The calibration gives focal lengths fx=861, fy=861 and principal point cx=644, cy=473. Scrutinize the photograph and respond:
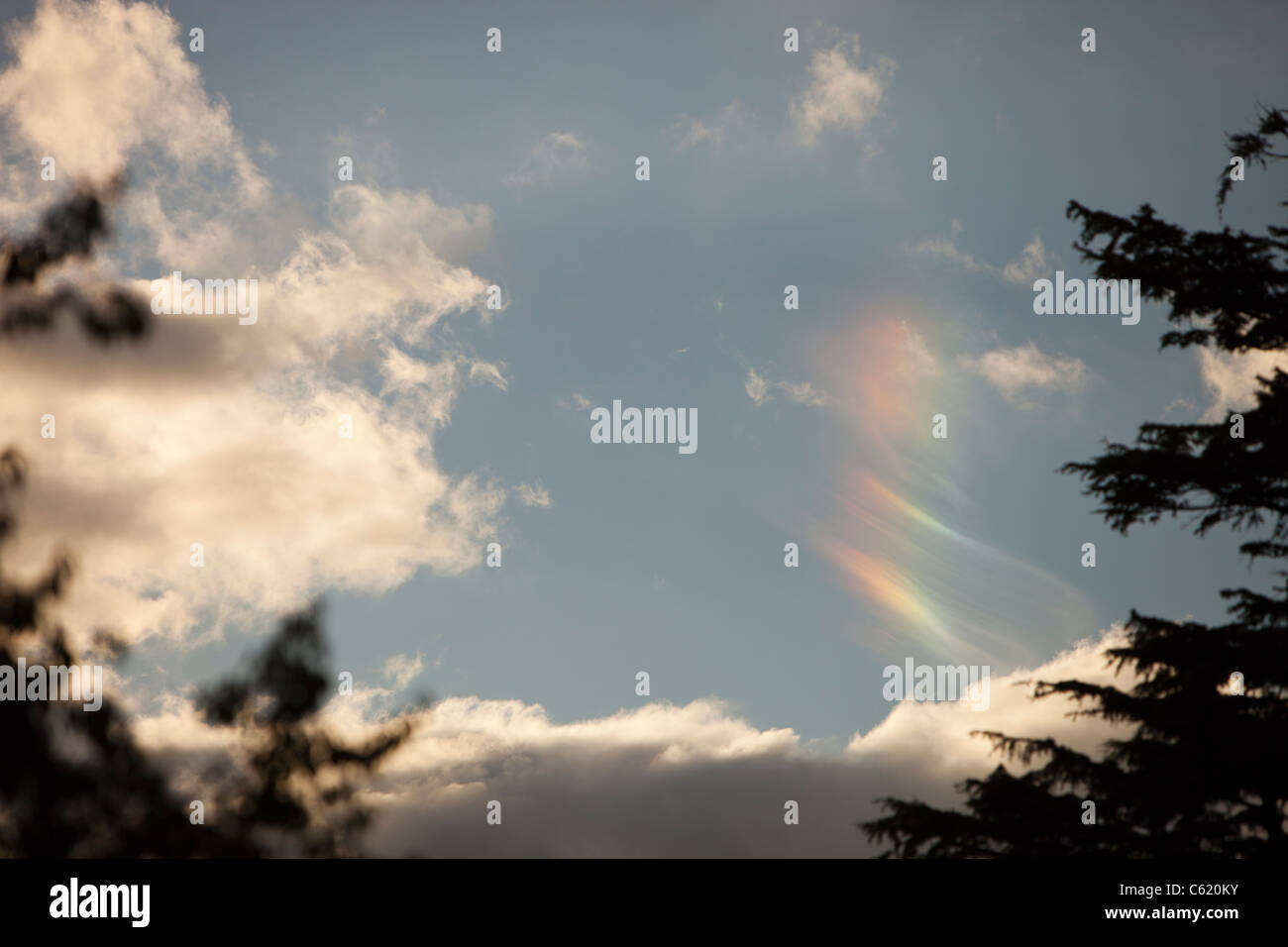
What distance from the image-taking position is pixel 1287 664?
11.6 meters

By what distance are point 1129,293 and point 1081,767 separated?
7.40m

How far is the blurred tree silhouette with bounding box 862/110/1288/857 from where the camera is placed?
11297 millimetres

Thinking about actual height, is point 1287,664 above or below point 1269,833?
above

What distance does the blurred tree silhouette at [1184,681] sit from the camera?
37.1 feet

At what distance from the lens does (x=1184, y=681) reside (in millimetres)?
11859
